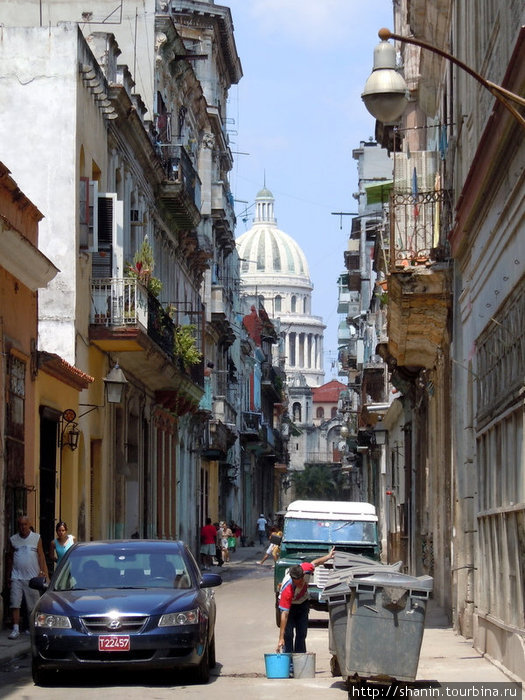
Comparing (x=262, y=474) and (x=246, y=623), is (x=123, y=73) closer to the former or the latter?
(x=246, y=623)

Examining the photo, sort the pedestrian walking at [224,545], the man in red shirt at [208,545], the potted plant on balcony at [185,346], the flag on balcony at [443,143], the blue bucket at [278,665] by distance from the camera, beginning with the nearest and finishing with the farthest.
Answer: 1. the blue bucket at [278,665]
2. the flag on balcony at [443,143]
3. the potted plant on balcony at [185,346]
4. the man in red shirt at [208,545]
5. the pedestrian walking at [224,545]

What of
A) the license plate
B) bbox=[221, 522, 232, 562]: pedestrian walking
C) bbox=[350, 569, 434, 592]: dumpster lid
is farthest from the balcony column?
bbox=[350, 569, 434, 592]: dumpster lid

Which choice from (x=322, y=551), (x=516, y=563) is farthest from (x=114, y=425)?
(x=516, y=563)

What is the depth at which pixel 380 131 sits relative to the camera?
1419 inches

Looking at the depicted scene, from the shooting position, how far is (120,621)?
540 inches

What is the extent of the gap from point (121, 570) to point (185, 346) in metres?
19.6

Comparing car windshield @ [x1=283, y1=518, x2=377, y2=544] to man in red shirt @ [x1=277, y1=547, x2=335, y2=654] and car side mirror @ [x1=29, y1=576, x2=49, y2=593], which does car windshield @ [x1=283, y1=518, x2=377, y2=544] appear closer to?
man in red shirt @ [x1=277, y1=547, x2=335, y2=654]

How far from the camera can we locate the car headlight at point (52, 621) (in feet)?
45.0

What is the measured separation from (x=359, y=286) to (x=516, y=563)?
5459 cm

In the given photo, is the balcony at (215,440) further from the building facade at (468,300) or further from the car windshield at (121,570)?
the car windshield at (121,570)

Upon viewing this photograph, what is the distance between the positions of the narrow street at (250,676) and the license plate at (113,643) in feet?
1.20

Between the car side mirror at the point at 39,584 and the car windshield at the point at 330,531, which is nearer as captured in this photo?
the car side mirror at the point at 39,584

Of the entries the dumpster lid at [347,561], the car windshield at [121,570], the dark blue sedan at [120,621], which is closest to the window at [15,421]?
the car windshield at [121,570]

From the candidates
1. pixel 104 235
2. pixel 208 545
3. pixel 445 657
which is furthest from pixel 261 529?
pixel 445 657
